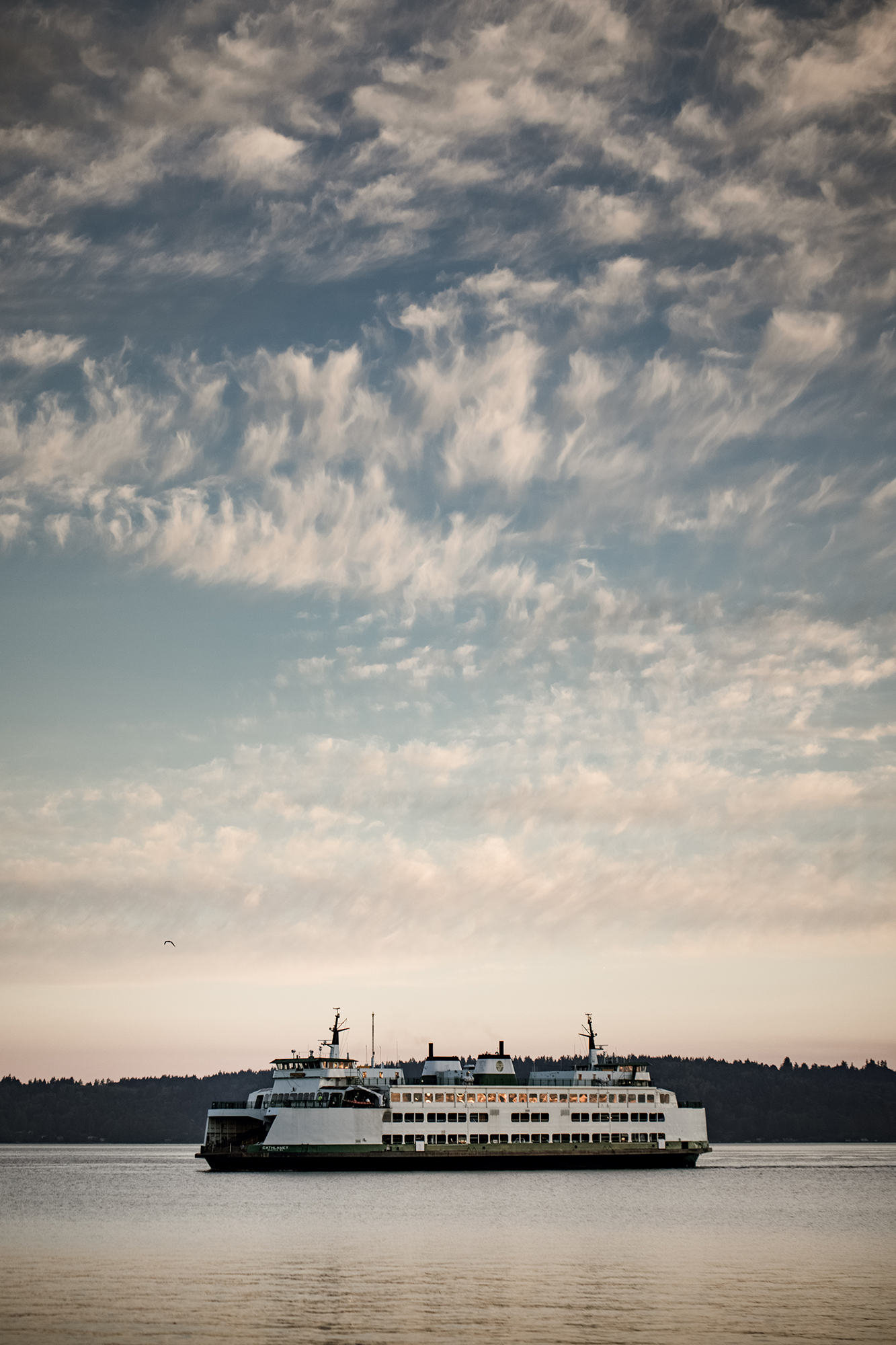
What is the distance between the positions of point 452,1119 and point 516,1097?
645 cm

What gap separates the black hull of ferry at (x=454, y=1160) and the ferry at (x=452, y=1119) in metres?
0.13

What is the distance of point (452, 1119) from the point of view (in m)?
107

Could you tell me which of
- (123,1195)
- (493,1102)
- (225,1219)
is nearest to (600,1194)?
(493,1102)

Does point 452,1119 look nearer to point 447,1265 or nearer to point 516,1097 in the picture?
point 516,1097

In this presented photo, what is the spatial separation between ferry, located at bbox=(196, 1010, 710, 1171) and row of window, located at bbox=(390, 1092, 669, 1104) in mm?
87

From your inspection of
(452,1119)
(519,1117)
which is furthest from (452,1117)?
(519,1117)

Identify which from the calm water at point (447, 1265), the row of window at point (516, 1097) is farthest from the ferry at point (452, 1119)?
the calm water at point (447, 1265)

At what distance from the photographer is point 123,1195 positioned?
103375 mm

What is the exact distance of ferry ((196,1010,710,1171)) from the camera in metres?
102

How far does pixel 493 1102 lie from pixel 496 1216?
35590 mm

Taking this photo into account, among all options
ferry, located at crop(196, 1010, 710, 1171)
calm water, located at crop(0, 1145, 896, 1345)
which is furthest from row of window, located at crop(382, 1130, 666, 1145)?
calm water, located at crop(0, 1145, 896, 1345)

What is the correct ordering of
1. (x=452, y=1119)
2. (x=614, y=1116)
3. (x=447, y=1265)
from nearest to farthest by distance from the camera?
(x=447, y=1265)
(x=452, y=1119)
(x=614, y=1116)

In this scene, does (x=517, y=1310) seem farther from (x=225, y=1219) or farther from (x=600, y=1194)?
(x=600, y=1194)

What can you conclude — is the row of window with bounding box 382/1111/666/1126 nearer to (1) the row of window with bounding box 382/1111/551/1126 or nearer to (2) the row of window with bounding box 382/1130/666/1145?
(1) the row of window with bounding box 382/1111/551/1126
